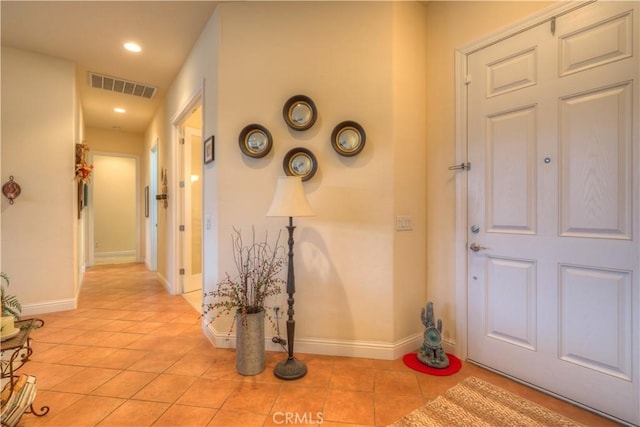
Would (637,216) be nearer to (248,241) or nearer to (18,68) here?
(248,241)

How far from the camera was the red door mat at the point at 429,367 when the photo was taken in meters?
2.09

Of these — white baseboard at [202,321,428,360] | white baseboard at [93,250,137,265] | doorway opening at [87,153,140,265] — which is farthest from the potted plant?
doorway opening at [87,153,140,265]

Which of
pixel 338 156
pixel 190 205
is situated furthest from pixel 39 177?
pixel 338 156

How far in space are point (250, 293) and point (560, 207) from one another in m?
2.12

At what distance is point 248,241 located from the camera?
2420mm

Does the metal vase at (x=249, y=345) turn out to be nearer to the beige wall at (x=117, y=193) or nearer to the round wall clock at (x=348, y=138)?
the round wall clock at (x=348, y=138)

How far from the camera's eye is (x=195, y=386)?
1.92 meters

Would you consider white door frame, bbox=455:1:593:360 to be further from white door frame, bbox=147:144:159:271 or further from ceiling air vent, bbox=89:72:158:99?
white door frame, bbox=147:144:159:271

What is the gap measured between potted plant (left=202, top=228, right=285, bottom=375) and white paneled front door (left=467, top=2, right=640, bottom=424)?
1.50 metres

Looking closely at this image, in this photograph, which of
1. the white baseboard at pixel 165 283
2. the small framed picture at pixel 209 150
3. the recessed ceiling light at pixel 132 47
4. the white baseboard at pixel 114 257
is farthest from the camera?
the white baseboard at pixel 114 257

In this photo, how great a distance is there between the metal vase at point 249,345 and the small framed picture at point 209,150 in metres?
1.34

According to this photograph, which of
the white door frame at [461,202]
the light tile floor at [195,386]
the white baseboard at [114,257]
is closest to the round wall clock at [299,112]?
the white door frame at [461,202]

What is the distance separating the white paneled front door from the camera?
5.25ft

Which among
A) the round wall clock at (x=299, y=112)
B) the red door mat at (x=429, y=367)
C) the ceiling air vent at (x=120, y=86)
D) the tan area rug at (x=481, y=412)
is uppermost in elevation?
the ceiling air vent at (x=120, y=86)
